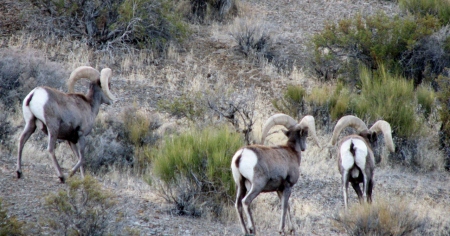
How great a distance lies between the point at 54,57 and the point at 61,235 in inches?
384

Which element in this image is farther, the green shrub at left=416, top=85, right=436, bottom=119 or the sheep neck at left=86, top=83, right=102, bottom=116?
the green shrub at left=416, top=85, right=436, bottom=119

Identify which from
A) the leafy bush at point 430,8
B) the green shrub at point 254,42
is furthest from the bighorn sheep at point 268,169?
the leafy bush at point 430,8

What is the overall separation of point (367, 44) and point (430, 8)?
4.53m

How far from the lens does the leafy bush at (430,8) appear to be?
1898 cm

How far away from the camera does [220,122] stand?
41.3 ft

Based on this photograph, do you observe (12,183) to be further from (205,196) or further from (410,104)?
(410,104)

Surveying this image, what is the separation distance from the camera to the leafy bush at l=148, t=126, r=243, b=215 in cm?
901

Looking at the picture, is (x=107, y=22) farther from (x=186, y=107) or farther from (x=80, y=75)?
(x=80, y=75)

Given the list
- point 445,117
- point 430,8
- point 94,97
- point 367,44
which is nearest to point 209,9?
point 367,44

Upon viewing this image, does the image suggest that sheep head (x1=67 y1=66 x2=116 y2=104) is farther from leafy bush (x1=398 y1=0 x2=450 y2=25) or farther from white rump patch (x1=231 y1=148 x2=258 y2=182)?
leafy bush (x1=398 y1=0 x2=450 y2=25)

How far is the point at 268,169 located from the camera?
25.0 feet

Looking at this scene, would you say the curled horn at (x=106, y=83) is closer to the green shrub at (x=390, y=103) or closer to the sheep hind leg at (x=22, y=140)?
the sheep hind leg at (x=22, y=140)

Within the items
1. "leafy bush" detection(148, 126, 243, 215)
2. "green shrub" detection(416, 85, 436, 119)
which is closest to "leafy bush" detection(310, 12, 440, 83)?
"green shrub" detection(416, 85, 436, 119)

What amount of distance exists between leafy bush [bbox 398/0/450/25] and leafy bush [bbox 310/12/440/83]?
6.34 feet
